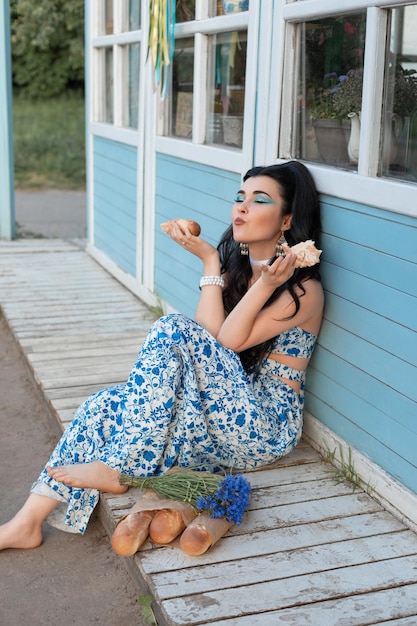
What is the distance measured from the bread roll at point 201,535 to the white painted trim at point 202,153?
1.77 metres

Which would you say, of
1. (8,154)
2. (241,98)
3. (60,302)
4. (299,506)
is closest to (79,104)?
(8,154)

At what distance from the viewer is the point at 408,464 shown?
2.57 m

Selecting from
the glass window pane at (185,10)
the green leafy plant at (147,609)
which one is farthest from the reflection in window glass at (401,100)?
the glass window pane at (185,10)

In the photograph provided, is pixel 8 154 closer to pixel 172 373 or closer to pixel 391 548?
pixel 172 373

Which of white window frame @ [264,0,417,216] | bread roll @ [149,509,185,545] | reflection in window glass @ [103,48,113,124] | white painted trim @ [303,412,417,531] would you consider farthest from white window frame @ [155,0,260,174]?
bread roll @ [149,509,185,545]

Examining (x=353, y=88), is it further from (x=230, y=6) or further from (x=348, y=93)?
(x=230, y=6)

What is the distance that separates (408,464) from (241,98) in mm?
1872

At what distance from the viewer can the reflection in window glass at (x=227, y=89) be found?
3.70 meters

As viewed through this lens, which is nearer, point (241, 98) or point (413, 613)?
point (413, 613)

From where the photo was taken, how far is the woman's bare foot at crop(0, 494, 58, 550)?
2666mm

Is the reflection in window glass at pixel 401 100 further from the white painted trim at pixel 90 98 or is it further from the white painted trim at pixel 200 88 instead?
the white painted trim at pixel 90 98

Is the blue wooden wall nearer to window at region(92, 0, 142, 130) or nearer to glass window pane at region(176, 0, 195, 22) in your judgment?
glass window pane at region(176, 0, 195, 22)

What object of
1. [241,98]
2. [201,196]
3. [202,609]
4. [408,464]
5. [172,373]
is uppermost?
[241,98]

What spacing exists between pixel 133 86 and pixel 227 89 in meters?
1.82
